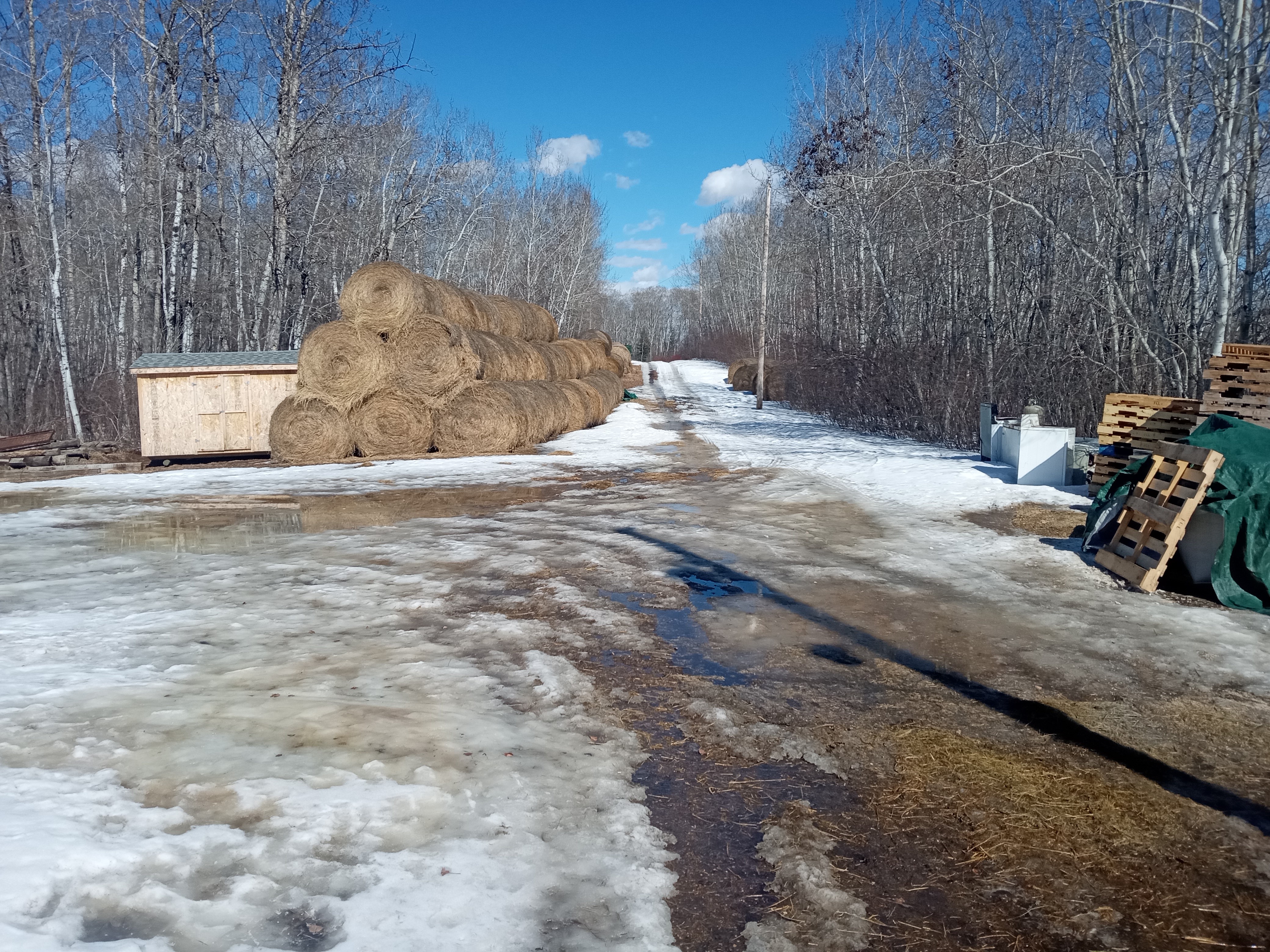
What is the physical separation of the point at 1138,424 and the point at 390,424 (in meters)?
10.7

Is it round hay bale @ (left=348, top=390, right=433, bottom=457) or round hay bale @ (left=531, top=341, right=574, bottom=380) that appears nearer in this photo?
round hay bale @ (left=348, top=390, right=433, bottom=457)

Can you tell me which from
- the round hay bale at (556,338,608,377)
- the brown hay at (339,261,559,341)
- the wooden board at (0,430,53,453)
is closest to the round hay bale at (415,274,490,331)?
the brown hay at (339,261,559,341)

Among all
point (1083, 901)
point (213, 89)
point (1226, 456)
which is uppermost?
point (213, 89)

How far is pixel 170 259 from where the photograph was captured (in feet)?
61.3

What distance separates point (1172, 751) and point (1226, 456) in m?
3.35

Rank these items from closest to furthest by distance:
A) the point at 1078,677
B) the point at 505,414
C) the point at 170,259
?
the point at 1078,677, the point at 505,414, the point at 170,259

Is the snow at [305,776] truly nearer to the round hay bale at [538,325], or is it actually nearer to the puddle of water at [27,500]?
the puddle of water at [27,500]

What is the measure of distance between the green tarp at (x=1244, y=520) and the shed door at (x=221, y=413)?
44.5 feet

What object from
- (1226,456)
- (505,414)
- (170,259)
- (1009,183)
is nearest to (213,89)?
(170,259)

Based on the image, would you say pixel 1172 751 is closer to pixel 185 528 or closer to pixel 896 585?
pixel 896 585

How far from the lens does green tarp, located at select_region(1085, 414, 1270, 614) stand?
5.88 meters

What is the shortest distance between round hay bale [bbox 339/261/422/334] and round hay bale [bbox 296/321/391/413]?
20 centimetres

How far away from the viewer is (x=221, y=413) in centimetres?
1430

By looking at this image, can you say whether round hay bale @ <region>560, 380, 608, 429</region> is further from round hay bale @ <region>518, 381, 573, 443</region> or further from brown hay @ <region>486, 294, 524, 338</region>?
brown hay @ <region>486, 294, 524, 338</region>
